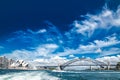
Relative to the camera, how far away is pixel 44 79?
91.0 feet

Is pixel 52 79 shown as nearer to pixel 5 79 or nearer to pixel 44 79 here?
pixel 44 79

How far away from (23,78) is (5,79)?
6.41ft

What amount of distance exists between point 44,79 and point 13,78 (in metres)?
3.88

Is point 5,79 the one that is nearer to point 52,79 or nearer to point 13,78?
point 13,78

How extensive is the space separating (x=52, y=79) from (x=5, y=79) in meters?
5.50

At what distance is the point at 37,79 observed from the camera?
2712 cm

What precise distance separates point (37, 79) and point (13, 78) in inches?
116

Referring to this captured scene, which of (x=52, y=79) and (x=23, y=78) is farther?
(x=52, y=79)

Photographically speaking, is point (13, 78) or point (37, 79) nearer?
point (13, 78)

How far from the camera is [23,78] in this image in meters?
26.1

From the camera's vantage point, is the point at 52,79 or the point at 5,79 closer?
the point at 5,79

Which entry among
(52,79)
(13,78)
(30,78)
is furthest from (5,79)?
(52,79)

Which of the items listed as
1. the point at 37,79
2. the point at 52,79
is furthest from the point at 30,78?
the point at 52,79

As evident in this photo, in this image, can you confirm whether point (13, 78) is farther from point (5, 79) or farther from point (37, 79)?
point (37, 79)
